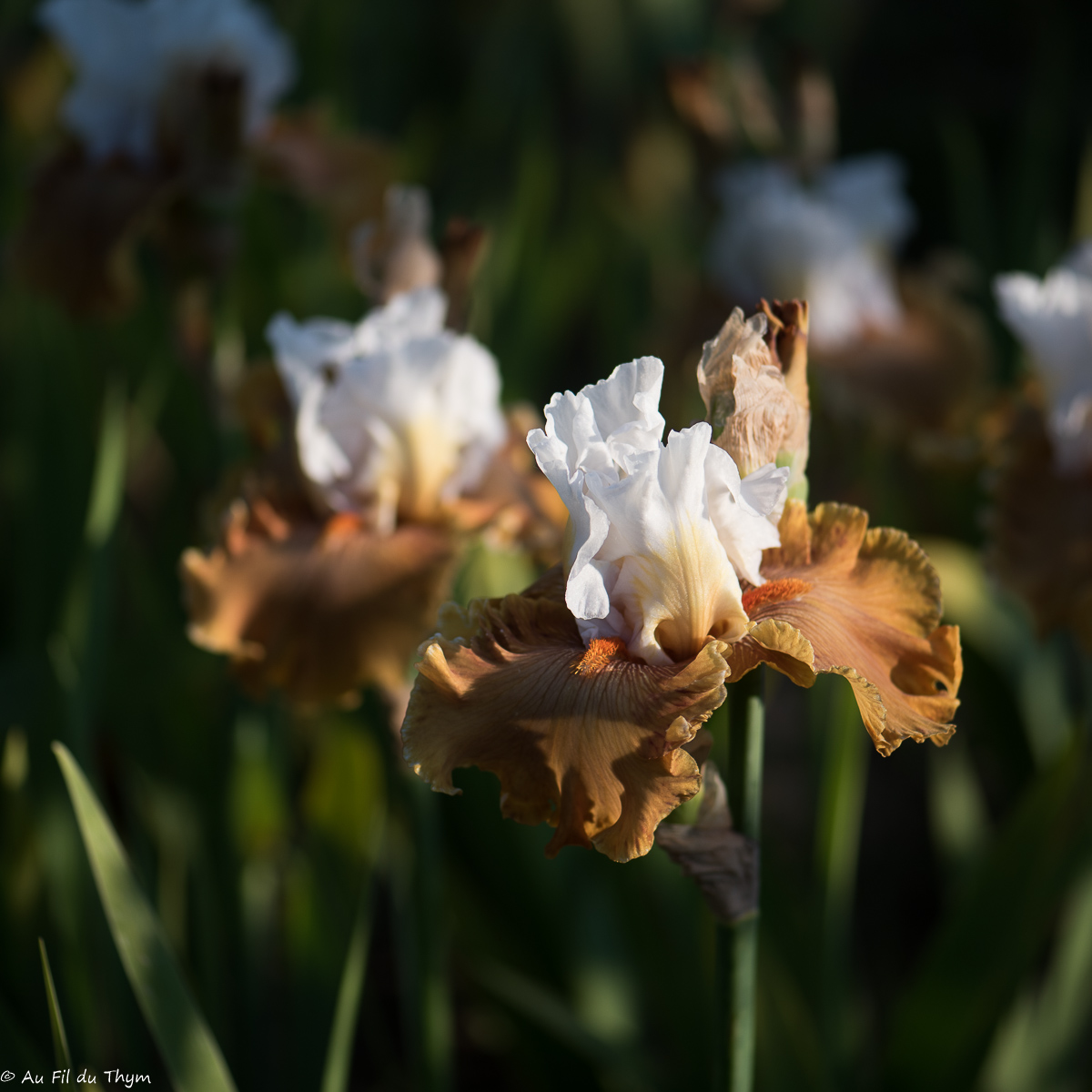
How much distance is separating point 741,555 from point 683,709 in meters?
0.10

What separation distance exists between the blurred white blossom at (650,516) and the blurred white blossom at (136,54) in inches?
34.2

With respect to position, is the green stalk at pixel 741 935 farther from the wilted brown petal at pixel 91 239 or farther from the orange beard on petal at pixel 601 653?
the wilted brown petal at pixel 91 239

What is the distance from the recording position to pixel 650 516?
0.54 metres

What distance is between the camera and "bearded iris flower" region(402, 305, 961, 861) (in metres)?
0.52

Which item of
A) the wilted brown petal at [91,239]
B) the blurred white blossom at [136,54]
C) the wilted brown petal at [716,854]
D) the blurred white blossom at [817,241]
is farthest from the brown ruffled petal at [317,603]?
the blurred white blossom at [817,241]

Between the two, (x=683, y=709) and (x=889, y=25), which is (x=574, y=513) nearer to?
(x=683, y=709)

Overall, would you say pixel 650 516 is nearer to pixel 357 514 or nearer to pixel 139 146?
pixel 357 514

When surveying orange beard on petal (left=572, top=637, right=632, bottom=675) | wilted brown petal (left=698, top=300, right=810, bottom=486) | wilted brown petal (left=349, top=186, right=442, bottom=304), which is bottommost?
orange beard on petal (left=572, top=637, right=632, bottom=675)

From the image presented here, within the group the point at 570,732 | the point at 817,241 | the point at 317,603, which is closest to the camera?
the point at 570,732

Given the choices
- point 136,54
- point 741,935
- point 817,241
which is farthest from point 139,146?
point 741,935

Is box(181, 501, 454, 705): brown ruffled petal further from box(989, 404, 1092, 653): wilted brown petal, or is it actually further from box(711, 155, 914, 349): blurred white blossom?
box(711, 155, 914, 349): blurred white blossom

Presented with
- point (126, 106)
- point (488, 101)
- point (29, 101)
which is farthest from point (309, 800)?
point (488, 101)

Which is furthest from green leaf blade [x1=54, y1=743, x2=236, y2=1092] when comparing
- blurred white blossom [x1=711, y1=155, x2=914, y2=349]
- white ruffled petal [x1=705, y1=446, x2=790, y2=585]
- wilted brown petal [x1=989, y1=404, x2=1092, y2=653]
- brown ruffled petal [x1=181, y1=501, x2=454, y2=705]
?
blurred white blossom [x1=711, y1=155, x2=914, y2=349]

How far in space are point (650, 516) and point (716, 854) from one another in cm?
19
